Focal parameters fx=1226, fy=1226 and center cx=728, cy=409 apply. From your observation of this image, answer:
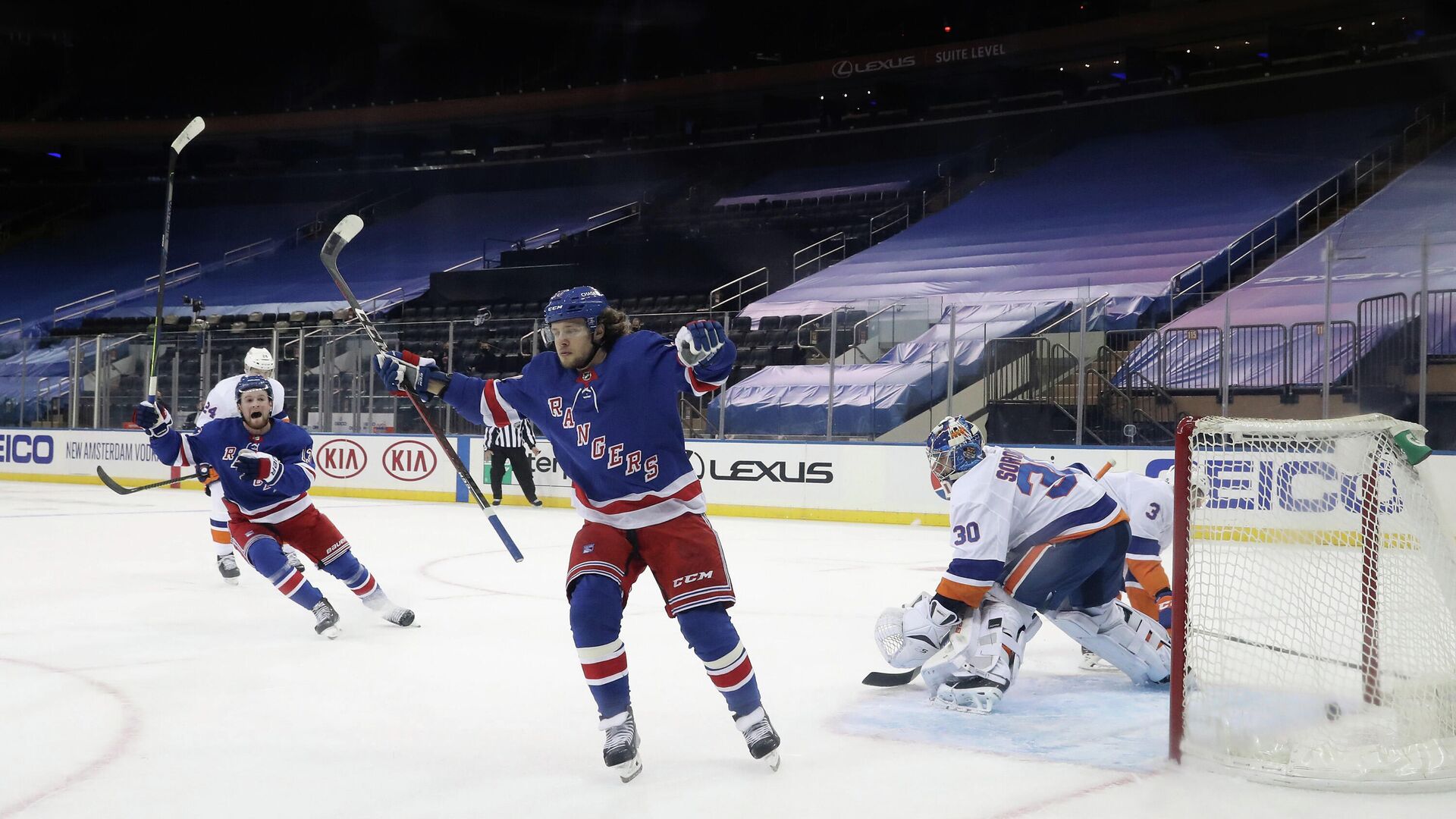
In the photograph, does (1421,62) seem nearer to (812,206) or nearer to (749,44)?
(812,206)

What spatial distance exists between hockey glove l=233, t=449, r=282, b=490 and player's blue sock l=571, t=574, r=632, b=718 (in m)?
2.68

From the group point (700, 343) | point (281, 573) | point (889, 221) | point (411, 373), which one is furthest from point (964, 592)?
point (889, 221)

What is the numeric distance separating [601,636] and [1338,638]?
2.40 meters

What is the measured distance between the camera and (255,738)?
336 cm

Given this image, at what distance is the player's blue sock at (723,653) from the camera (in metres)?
3.06

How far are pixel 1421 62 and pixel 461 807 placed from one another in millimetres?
18090

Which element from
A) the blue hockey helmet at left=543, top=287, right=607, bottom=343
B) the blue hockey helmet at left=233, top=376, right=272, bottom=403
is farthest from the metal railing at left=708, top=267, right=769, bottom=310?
the blue hockey helmet at left=543, top=287, right=607, bottom=343

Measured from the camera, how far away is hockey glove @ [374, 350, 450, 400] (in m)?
3.32

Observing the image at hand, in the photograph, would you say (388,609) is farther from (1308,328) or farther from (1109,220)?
(1109,220)

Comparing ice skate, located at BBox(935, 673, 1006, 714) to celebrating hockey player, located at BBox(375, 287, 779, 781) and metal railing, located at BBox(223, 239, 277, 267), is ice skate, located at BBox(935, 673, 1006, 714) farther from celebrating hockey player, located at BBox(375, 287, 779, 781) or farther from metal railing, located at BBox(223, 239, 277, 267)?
metal railing, located at BBox(223, 239, 277, 267)

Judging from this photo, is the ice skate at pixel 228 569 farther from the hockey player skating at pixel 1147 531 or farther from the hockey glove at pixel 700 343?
the hockey glove at pixel 700 343

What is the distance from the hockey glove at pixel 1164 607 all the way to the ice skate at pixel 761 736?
176cm

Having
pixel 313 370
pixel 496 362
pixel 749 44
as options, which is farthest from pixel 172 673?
pixel 749 44

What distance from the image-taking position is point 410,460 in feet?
43.6
